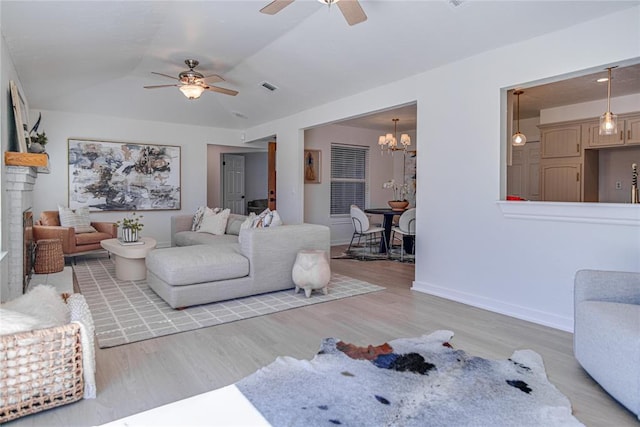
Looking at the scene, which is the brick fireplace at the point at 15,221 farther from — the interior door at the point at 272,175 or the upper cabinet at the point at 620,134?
the upper cabinet at the point at 620,134

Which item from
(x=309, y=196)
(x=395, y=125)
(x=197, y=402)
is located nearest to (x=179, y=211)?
(x=309, y=196)

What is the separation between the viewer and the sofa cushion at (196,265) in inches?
138

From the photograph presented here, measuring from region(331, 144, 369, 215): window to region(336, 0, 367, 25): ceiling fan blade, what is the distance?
5217 mm

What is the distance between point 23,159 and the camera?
3.04 meters

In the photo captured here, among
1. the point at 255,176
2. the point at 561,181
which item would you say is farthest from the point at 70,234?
the point at 561,181

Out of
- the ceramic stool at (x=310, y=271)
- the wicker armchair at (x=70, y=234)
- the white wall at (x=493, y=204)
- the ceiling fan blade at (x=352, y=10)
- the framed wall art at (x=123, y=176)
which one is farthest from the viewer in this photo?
the framed wall art at (x=123, y=176)

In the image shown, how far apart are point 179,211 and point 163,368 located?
18.7 ft

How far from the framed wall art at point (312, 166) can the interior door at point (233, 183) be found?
333 cm

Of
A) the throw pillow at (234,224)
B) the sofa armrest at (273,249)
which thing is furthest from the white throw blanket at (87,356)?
the throw pillow at (234,224)

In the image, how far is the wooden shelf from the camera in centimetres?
298

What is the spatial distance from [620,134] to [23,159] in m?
7.23

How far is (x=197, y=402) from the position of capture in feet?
4.52

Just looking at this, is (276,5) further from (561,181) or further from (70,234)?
(561,181)

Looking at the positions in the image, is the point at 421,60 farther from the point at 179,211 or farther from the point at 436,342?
the point at 179,211
